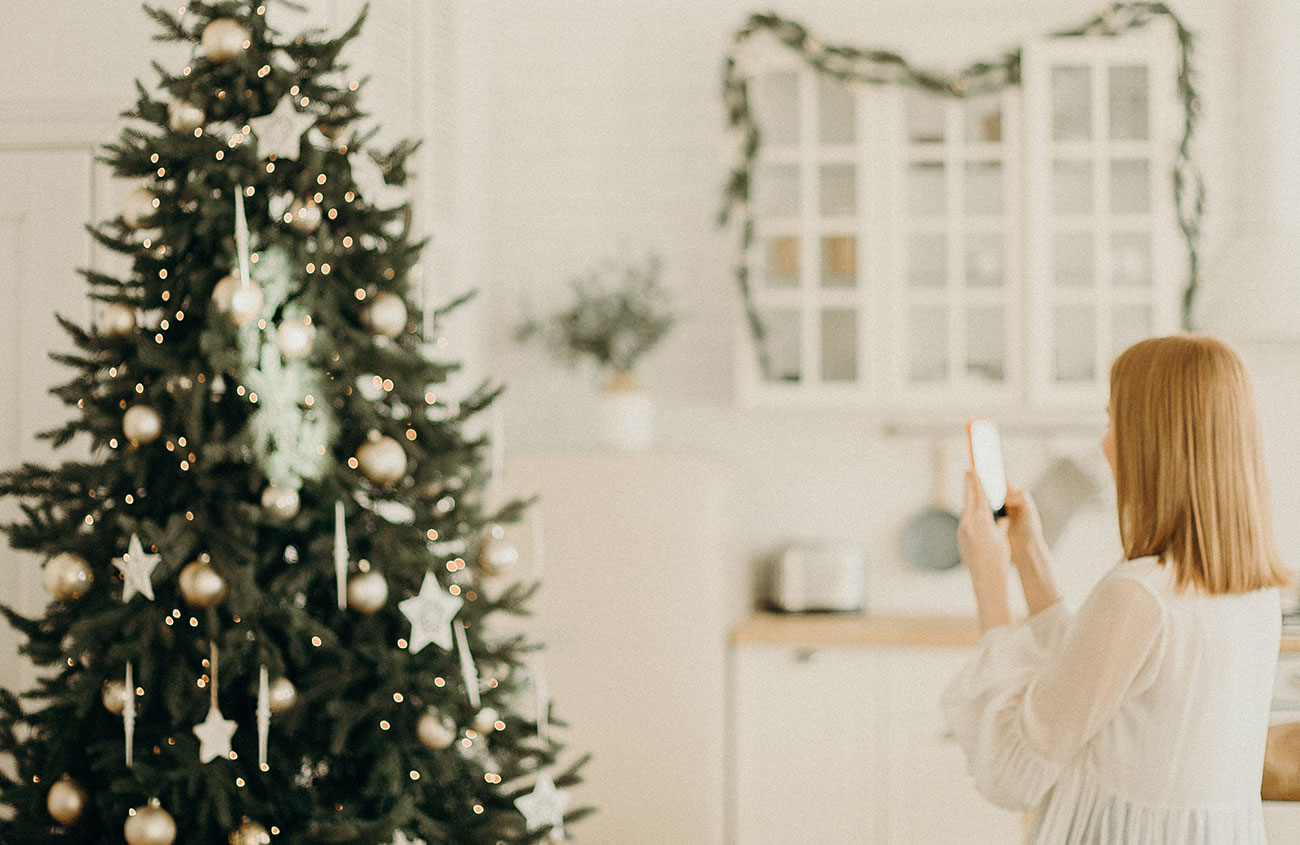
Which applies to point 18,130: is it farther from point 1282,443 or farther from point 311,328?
point 1282,443

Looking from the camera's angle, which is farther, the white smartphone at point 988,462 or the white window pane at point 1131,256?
the white window pane at point 1131,256

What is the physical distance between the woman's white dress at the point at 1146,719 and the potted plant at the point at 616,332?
1.93m

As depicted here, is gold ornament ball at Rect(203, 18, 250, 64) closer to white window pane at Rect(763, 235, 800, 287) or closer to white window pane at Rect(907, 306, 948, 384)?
white window pane at Rect(763, 235, 800, 287)

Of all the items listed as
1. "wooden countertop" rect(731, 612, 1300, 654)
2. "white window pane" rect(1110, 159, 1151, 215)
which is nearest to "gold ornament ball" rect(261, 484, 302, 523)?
"wooden countertop" rect(731, 612, 1300, 654)

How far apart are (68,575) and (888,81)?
99.0 inches

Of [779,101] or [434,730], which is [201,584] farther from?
[779,101]

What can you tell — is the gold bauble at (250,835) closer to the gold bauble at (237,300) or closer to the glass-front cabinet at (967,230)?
the gold bauble at (237,300)

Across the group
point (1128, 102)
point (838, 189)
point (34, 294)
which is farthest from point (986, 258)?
point (34, 294)

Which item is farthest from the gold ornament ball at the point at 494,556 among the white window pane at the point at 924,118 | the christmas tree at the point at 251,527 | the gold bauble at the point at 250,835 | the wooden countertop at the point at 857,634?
the white window pane at the point at 924,118

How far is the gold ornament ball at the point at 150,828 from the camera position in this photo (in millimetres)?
1506

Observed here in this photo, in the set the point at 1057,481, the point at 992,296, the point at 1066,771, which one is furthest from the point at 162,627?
the point at 1057,481

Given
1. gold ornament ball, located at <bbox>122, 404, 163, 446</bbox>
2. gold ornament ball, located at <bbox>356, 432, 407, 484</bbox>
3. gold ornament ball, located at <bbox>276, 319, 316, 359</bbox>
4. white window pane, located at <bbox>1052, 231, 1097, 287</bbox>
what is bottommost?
gold ornament ball, located at <bbox>356, 432, 407, 484</bbox>

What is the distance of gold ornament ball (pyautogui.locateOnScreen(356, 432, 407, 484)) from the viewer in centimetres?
162

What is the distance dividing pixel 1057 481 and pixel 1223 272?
2.48 ft
